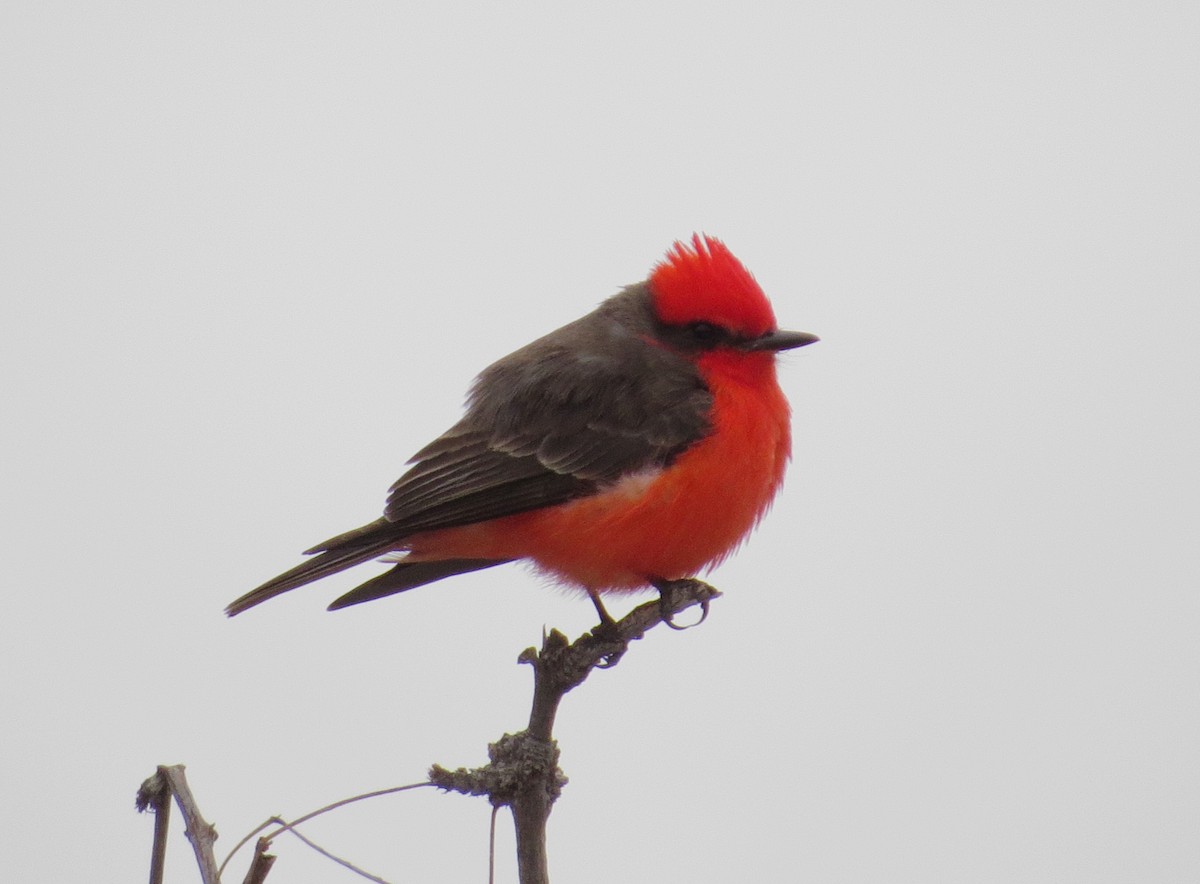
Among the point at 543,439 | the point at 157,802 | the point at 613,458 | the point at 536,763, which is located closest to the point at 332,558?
the point at 543,439

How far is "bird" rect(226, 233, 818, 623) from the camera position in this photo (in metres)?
4.02

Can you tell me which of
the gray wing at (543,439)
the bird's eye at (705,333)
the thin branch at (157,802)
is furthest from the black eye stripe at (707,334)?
the thin branch at (157,802)

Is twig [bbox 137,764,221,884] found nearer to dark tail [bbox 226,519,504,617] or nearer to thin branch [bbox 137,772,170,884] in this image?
thin branch [bbox 137,772,170,884]

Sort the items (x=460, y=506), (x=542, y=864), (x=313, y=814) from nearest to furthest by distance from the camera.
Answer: (x=313, y=814) < (x=542, y=864) < (x=460, y=506)

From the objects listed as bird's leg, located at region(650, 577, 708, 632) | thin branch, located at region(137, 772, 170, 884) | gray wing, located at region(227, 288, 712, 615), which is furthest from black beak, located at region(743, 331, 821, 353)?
thin branch, located at region(137, 772, 170, 884)

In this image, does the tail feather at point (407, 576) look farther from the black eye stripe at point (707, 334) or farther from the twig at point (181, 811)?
the twig at point (181, 811)

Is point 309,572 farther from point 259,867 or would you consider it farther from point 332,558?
point 259,867

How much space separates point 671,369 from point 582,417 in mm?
351

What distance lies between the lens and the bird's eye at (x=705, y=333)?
4.55 metres

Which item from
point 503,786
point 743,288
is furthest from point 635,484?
point 503,786

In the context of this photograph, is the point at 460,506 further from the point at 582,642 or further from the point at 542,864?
the point at 542,864

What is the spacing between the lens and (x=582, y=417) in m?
4.30

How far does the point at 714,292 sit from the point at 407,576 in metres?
1.37

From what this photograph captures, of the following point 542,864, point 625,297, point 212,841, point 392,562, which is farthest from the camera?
point 625,297
